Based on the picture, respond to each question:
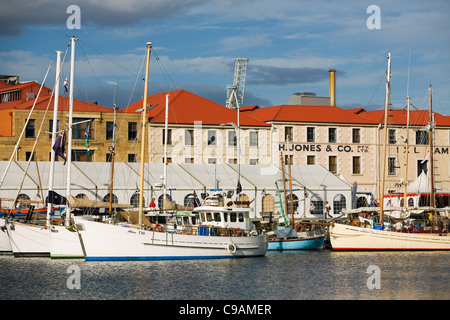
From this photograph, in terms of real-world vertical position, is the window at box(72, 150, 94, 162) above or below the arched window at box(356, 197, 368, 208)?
above

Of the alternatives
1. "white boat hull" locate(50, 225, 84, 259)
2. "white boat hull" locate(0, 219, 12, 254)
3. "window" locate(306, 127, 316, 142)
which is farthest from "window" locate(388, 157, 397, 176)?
"white boat hull" locate(0, 219, 12, 254)

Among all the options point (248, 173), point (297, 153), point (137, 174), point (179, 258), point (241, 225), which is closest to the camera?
point (179, 258)

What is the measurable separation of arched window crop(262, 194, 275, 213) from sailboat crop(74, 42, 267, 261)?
70.4 ft

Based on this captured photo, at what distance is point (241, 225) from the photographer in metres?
51.3

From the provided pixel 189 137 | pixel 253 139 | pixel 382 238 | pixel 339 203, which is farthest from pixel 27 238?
pixel 253 139

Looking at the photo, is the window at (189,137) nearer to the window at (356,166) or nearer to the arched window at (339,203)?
the arched window at (339,203)

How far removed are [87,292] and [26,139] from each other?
4406 cm

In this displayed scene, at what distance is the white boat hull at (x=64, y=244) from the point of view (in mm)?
48406

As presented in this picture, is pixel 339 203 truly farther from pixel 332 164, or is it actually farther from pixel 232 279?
pixel 232 279

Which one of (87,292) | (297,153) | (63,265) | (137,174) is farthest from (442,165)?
(87,292)

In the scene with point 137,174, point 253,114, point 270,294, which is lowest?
point 270,294

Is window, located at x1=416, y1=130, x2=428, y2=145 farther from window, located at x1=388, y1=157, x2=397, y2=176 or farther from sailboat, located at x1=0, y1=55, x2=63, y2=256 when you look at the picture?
sailboat, located at x1=0, y1=55, x2=63, y2=256

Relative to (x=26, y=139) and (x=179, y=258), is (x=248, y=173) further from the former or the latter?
(x=179, y=258)

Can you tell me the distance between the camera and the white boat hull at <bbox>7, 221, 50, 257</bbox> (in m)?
50.0
